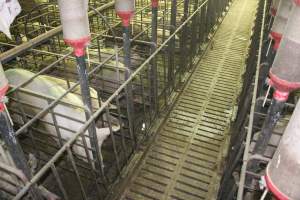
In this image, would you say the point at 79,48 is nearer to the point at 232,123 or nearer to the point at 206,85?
the point at 232,123

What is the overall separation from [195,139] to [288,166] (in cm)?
285

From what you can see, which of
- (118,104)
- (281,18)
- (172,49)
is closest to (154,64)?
(172,49)

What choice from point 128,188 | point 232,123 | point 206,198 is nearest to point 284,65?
point 206,198

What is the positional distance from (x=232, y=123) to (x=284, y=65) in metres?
2.99

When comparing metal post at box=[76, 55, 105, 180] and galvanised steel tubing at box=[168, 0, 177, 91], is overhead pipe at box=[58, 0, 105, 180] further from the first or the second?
galvanised steel tubing at box=[168, 0, 177, 91]

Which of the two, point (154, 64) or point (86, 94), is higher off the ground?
point (86, 94)

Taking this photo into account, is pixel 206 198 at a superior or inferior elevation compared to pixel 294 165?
inferior

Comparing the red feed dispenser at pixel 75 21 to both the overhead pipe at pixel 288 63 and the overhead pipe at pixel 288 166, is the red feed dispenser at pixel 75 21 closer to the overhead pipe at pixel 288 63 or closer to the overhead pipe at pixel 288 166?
the overhead pipe at pixel 288 63

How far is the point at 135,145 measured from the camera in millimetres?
3654

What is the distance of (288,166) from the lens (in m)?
1.24

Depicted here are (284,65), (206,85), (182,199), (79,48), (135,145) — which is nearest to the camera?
(284,65)

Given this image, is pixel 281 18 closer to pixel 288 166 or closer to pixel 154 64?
pixel 288 166

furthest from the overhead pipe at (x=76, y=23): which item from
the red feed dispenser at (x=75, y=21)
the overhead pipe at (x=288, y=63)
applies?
the overhead pipe at (x=288, y=63)

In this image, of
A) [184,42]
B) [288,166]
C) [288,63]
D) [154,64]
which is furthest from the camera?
[184,42]
